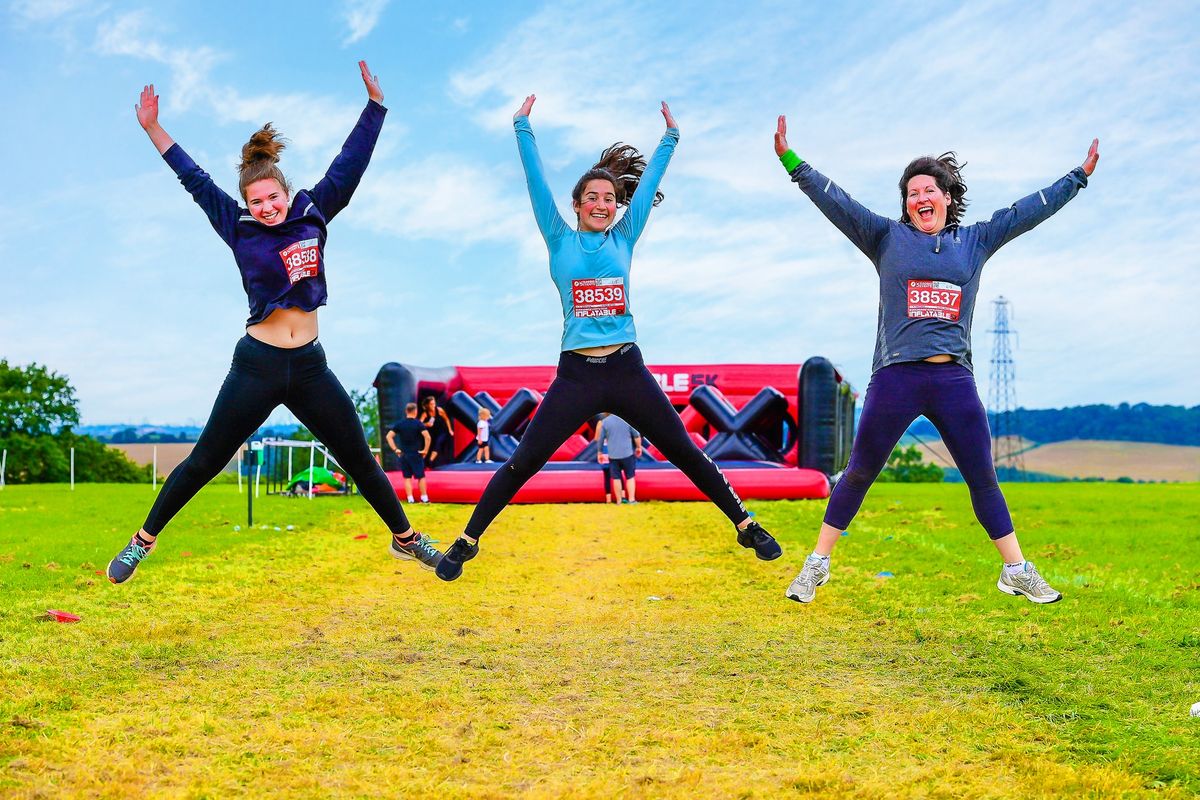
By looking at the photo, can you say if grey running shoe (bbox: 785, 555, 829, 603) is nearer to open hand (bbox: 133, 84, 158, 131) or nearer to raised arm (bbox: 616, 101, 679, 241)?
raised arm (bbox: 616, 101, 679, 241)

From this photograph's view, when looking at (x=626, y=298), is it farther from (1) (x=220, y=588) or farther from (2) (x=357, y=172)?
(1) (x=220, y=588)

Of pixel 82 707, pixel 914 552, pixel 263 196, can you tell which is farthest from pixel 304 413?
pixel 914 552

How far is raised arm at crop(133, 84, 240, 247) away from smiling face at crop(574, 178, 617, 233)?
5.93 ft

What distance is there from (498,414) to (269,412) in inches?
451

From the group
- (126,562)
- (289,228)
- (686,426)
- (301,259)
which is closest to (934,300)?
(301,259)

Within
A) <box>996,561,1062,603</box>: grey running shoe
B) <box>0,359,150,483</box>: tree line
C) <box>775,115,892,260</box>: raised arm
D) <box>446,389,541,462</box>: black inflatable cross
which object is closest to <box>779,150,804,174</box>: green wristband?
<box>775,115,892,260</box>: raised arm

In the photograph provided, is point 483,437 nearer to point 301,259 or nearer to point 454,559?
point 454,559

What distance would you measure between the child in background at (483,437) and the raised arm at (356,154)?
36.9 ft

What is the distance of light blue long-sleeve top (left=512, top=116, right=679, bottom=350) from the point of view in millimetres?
5078

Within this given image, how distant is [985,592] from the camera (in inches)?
293

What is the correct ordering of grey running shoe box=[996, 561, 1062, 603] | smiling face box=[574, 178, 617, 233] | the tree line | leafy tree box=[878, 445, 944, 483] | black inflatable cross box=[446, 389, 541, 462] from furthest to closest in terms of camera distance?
1. leafy tree box=[878, 445, 944, 483]
2. the tree line
3. black inflatable cross box=[446, 389, 541, 462]
4. smiling face box=[574, 178, 617, 233]
5. grey running shoe box=[996, 561, 1062, 603]

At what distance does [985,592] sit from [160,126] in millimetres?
6395

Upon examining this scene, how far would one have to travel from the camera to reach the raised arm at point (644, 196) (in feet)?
17.4

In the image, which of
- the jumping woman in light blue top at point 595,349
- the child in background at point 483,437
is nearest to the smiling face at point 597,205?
the jumping woman in light blue top at point 595,349
